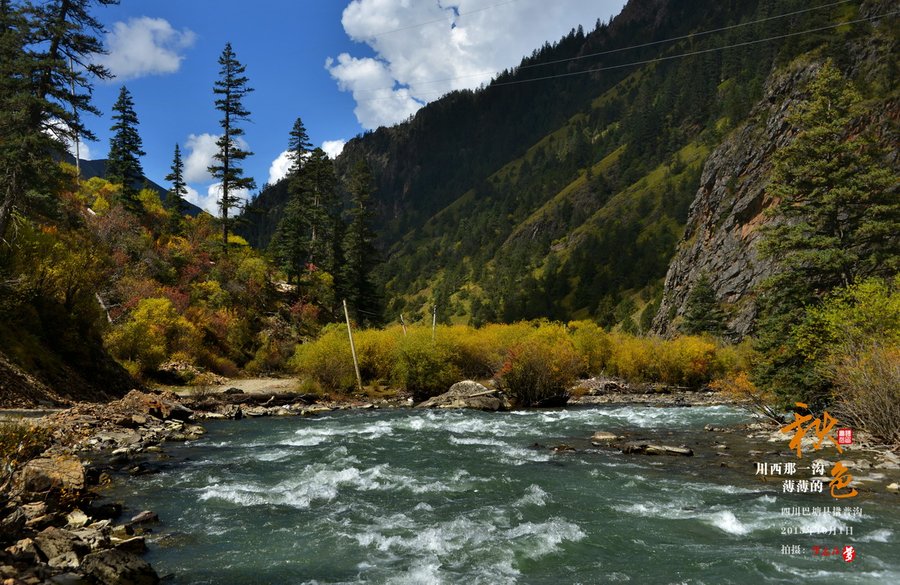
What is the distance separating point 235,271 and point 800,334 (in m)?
47.3

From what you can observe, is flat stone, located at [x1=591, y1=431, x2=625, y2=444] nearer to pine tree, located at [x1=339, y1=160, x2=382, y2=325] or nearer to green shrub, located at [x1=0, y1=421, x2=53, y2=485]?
green shrub, located at [x1=0, y1=421, x2=53, y2=485]

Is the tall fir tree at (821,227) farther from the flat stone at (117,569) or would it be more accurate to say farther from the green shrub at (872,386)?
the flat stone at (117,569)

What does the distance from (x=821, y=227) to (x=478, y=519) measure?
2190 cm

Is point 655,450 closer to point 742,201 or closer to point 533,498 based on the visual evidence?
point 533,498

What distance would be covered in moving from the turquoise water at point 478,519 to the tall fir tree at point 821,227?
6.02 metres

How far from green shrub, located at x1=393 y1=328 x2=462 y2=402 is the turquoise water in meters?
18.5

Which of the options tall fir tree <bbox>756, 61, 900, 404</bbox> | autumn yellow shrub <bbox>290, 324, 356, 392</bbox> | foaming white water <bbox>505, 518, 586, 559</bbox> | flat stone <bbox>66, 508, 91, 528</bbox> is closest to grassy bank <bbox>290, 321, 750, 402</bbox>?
autumn yellow shrub <bbox>290, 324, 356, 392</bbox>

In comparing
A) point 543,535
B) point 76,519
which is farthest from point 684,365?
point 76,519

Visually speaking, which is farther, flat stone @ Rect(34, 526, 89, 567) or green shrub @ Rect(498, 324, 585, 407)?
green shrub @ Rect(498, 324, 585, 407)

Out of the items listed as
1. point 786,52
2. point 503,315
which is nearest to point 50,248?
point 786,52

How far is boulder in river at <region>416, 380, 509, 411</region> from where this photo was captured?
3331 centimetres

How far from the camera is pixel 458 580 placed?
8.41 m

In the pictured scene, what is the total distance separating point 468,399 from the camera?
3450 cm

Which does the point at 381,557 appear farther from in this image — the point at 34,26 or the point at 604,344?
the point at 604,344
